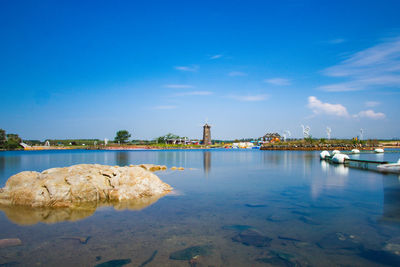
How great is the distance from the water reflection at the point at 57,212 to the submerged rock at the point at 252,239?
17.9 ft

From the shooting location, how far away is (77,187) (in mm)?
13180

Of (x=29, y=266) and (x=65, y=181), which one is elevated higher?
(x=65, y=181)

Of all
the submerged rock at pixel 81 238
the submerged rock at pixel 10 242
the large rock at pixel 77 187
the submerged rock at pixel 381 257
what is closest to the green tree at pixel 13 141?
the large rock at pixel 77 187

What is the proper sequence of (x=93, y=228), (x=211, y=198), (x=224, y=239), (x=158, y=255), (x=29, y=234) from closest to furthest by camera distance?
(x=158, y=255), (x=224, y=239), (x=29, y=234), (x=93, y=228), (x=211, y=198)

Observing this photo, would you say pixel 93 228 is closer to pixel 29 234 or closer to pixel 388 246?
pixel 29 234

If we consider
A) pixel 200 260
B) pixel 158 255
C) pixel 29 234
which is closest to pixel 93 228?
pixel 29 234

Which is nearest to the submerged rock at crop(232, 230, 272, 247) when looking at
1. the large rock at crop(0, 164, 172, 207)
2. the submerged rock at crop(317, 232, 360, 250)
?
the submerged rock at crop(317, 232, 360, 250)

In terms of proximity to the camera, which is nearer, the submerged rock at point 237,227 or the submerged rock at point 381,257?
the submerged rock at point 381,257

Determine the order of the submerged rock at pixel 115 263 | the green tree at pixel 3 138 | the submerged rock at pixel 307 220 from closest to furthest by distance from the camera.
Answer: the submerged rock at pixel 115 263 → the submerged rock at pixel 307 220 → the green tree at pixel 3 138

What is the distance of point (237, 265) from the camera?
20.7 feet

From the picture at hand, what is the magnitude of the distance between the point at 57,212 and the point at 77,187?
6.57ft

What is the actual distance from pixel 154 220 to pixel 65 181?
6175mm

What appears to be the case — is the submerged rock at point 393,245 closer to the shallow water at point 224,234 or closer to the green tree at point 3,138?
the shallow water at point 224,234

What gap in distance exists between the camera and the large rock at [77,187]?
12.5 meters
